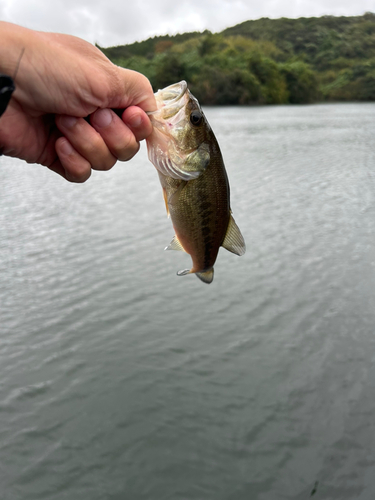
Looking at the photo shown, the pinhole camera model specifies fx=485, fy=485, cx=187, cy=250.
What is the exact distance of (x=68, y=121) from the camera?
2359 mm

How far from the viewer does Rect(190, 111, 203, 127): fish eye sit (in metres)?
2.34

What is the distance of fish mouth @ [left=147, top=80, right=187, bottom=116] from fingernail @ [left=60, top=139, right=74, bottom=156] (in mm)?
435

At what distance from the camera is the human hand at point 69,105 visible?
1998 mm

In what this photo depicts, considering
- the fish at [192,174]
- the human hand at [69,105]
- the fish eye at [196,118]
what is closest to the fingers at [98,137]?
the human hand at [69,105]

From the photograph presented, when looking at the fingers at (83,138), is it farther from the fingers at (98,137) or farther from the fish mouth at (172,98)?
the fish mouth at (172,98)

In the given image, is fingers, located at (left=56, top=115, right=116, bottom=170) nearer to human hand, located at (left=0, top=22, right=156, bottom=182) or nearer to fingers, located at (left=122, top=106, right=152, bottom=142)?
human hand, located at (left=0, top=22, right=156, bottom=182)

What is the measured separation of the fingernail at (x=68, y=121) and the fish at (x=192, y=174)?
377 millimetres

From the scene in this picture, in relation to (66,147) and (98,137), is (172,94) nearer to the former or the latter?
(98,137)

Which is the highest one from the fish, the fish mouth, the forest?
the forest

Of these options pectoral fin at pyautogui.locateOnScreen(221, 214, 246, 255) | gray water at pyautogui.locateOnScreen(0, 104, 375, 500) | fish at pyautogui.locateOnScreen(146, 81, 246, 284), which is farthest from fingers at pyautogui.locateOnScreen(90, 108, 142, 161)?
gray water at pyautogui.locateOnScreen(0, 104, 375, 500)

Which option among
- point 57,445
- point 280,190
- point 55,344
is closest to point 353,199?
point 280,190

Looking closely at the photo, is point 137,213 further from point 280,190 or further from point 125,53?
point 125,53

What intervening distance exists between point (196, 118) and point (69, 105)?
0.60 m

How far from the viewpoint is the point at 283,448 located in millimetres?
5273
